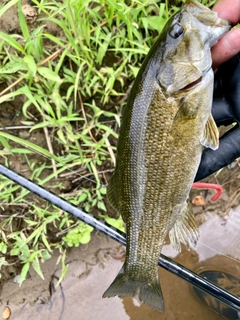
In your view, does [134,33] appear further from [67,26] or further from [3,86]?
[3,86]

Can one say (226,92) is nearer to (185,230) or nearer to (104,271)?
(185,230)

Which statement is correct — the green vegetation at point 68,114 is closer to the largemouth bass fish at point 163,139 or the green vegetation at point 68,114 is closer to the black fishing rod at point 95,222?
the black fishing rod at point 95,222

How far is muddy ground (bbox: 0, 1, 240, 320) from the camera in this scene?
2.77 m

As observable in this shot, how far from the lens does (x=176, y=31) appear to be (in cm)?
174

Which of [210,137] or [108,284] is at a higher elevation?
[210,137]

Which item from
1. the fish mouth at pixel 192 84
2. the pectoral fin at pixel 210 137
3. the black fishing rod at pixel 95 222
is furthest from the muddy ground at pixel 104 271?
the fish mouth at pixel 192 84

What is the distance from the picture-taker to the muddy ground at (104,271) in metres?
2.77

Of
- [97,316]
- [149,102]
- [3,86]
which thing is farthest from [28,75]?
[97,316]

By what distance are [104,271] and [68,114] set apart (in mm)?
1267

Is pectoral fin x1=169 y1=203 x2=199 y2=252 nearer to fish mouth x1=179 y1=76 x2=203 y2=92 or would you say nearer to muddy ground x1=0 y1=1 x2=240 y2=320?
fish mouth x1=179 y1=76 x2=203 y2=92

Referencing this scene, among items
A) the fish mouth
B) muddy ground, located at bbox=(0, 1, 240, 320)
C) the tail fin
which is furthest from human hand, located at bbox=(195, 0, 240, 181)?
muddy ground, located at bbox=(0, 1, 240, 320)

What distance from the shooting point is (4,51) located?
267 centimetres

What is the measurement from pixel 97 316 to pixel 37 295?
50cm

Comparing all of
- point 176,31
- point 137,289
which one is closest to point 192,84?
point 176,31
